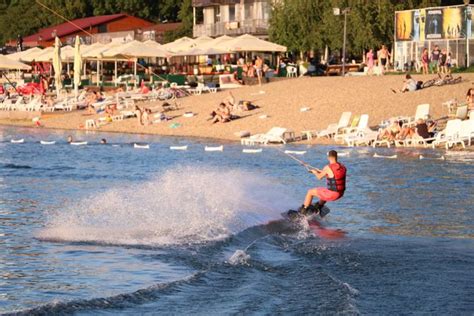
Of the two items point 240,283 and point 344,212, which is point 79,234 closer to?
point 240,283

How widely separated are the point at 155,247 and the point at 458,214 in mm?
6159

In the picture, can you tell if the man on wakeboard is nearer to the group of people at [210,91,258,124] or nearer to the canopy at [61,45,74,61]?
the group of people at [210,91,258,124]

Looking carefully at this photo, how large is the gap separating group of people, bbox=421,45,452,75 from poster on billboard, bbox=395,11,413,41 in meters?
3.19

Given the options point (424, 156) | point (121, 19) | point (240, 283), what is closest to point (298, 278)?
point (240, 283)

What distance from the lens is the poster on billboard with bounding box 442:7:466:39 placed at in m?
46.1

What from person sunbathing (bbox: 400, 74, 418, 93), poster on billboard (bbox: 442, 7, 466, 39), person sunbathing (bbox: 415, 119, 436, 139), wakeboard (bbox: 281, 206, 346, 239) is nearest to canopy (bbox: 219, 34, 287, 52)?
poster on billboard (bbox: 442, 7, 466, 39)

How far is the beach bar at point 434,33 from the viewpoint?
4625cm

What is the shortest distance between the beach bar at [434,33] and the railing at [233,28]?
77.3 ft

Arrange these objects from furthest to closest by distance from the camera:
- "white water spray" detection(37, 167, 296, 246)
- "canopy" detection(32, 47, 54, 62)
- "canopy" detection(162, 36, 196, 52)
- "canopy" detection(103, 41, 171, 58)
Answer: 1. "canopy" detection(32, 47, 54, 62)
2. "canopy" detection(162, 36, 196, 52)
3. "canopy" detection(103, 41, 171, 58)
4. "white water spray" detection(37, 167, 296, 246)

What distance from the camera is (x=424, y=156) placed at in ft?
96.2

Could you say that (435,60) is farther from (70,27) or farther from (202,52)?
(70,27)

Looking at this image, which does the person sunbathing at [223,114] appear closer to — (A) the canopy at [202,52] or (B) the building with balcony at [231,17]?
(A) the canopy at [202,52]

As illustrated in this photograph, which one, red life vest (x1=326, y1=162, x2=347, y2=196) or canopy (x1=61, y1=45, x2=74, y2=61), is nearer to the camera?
red life vest (x1=326, y1=162, x2=347, y2=196)

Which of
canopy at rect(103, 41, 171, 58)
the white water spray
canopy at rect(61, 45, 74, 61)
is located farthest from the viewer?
canopy at rect(61, 45, 74, 61)
